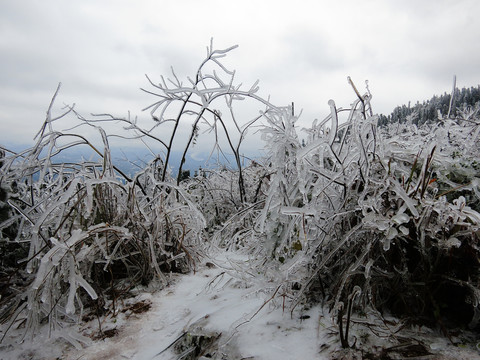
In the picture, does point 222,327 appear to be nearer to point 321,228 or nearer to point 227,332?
point 227,332

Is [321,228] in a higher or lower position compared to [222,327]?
higher

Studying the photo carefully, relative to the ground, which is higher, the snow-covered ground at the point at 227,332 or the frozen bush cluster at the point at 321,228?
the frozen bush cluster at the point at 321,228

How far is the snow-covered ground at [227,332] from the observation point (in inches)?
40.8

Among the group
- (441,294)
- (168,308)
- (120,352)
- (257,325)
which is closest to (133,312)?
(168,308)

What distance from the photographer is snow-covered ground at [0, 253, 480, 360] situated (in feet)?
3.40

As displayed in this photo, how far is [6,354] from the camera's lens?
51.3 inches

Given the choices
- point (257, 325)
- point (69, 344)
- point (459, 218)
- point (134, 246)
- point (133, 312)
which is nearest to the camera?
point (459, 218)

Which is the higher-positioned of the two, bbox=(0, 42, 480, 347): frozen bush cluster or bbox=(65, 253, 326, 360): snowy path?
bbox=(0, 42, 480, 347): frozen bush cluster

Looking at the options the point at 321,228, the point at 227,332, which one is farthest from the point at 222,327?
the point at 321,228

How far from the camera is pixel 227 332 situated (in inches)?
48.9

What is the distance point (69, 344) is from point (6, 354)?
0.25 meters

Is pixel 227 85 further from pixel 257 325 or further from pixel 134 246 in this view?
pixel 257 325

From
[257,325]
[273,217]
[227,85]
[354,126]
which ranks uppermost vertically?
[227,85]

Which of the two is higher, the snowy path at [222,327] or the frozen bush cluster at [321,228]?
the frozen bush cluster at [321,228]
